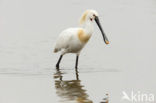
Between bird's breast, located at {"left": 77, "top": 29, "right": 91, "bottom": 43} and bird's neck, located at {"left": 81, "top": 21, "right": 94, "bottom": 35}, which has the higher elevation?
bird's neck, located at {"left": 81, "top": 21, "right": 94, "bottom": 35}

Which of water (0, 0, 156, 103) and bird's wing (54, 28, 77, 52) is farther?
bird's wing (54, 28, 77, 52)

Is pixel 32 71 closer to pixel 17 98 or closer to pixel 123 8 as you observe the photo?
pixel 17 98

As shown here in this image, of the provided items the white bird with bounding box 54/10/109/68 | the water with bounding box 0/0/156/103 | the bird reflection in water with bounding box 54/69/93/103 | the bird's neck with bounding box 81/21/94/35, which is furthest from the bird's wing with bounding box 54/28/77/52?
the bird reflection in water with bounding box 54/69/93/103

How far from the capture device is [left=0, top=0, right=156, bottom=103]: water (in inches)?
512

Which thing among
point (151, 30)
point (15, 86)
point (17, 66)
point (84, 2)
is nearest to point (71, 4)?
point (84, 2)

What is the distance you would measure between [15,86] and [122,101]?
235 cm

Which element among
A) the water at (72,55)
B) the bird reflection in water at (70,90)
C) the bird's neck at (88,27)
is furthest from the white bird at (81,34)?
the bird reflection in water at (70,90)

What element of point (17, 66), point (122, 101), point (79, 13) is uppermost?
point (79, 13)

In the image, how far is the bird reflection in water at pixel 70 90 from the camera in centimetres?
1223

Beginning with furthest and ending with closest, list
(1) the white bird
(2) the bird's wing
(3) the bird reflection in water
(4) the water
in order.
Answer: (2) the bird's wing → (1) the white bird → (4) the water → (3) the bird reflection in water

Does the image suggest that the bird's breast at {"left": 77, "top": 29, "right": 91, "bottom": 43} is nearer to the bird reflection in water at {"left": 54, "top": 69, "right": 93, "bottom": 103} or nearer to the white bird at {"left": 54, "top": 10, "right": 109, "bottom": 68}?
the white bird at {"left": 54, "top": 10, "right": 109, "bottom": 68}

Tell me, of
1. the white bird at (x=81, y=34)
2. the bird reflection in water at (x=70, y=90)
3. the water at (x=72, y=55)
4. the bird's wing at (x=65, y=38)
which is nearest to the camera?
the bird reflection in water at (x=70, y=90)

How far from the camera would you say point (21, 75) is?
1445 centimetres

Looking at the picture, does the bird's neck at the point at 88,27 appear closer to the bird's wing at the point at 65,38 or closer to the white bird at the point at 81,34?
the white bird at the point at 81,34
